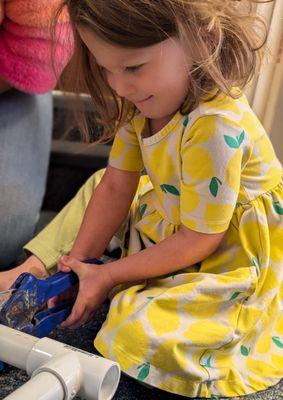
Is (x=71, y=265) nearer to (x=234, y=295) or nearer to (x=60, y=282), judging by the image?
(x=60, y=282)

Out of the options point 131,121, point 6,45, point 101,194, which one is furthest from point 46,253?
point 6,45

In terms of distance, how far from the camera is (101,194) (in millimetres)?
804

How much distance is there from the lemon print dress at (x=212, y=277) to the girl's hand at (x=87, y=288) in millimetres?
29

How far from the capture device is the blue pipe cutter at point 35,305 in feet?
2.13

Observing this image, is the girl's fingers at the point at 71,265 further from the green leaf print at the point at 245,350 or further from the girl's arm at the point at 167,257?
the green leaf print at the point at 245,350

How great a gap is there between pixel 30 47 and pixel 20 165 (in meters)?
0.20

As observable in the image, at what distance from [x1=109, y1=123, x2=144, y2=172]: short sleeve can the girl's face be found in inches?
4.3

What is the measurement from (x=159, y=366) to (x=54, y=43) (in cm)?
49

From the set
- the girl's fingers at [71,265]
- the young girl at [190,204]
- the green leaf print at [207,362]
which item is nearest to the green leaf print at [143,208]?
the young girl at [190,204]

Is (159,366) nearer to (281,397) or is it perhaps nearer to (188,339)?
(188,339)

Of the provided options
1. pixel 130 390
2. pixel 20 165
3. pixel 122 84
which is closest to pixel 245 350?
pixel 130 390

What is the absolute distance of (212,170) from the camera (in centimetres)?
63

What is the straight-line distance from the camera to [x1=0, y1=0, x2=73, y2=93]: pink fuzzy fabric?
855mm

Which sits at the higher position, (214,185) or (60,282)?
(214,185)
